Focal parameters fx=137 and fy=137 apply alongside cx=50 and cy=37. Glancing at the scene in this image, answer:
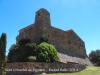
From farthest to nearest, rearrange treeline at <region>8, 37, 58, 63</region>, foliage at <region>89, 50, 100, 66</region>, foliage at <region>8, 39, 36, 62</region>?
foliage at <region>89, 50, 100, 66</region> < foliage at <region>8, 39, 36, 62</region> < treeline at <region>8, 37, 58, 63</region>

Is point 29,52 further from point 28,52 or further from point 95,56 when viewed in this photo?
point 95,56

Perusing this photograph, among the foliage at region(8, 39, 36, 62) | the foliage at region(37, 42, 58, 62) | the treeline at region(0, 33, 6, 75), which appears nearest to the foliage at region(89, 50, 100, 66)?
the foliage at region(37, 42, 58, 62)

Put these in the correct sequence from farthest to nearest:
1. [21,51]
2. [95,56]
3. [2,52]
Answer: [95,56] → [21,51] → [2,52]

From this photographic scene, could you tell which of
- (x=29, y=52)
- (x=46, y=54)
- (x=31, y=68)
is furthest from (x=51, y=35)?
(x=31, y=68)

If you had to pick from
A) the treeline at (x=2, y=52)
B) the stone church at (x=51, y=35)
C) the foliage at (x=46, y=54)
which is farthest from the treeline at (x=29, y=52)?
the treeline at (x=2, y=52)

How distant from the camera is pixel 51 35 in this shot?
122ft

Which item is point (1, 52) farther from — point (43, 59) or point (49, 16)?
point (49, 16)

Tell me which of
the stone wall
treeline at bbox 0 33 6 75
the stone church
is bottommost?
the stone wall

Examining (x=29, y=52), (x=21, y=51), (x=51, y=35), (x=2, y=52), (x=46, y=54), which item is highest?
(x=51, y=35)

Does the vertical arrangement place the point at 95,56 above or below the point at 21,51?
below

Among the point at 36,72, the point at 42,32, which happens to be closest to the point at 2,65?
the point at 36,72

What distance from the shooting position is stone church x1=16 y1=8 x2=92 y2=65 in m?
35.1

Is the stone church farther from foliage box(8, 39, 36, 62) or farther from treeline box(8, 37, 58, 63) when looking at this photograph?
foliage box(8, 39, 36, 62)

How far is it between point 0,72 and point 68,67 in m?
12.6
